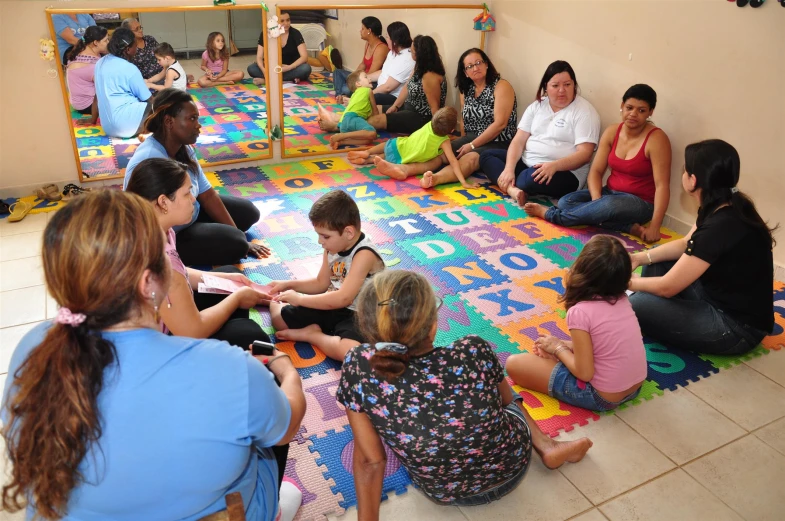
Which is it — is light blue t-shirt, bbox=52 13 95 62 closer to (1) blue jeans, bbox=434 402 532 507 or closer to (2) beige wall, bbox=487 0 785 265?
(2) beige wall, bbox=487 0 785 265

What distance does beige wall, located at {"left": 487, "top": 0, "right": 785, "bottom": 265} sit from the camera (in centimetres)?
360

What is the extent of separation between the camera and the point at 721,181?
274cm

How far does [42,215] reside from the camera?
4172mm

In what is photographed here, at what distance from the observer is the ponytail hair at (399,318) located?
1.67 meters

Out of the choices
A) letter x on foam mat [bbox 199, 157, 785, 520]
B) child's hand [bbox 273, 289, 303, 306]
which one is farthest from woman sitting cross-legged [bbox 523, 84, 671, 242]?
child's hand [bbox 273, 289, 303, 306]

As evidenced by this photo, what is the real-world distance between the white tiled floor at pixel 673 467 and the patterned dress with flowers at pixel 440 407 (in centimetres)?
38

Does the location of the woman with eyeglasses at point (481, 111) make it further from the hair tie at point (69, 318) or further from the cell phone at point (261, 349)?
the hair tie at point (69, 318)

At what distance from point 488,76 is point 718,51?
188 centimetres

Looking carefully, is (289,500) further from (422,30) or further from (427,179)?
(422,30)

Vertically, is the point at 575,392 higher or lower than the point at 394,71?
lower

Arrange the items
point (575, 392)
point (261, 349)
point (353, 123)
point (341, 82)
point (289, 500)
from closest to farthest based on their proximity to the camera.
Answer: point (289, 500), point (261, 349), point (575, 392), point (353, 123), point (341, 82)

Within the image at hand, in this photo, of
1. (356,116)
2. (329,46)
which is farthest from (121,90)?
(356,116)

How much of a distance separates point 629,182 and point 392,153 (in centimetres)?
194

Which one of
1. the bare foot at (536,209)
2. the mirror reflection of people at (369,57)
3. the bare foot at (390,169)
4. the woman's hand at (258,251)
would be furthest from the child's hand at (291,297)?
the mirror reflection of people at (369,57)
